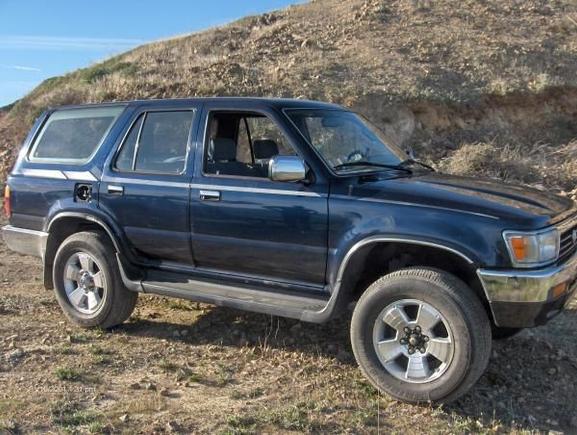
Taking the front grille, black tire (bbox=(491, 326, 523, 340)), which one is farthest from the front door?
the front grille

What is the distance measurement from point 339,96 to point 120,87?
6.21 metres

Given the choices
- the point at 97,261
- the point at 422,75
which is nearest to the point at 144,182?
the point at 97,261

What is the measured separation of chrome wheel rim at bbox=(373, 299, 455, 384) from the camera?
408 centimetres

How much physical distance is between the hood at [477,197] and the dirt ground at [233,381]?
4.06ft

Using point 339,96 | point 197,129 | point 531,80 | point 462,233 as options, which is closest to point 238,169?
point 197,129

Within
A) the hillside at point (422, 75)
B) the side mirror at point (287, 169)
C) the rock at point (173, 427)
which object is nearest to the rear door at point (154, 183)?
the side mirror at point (287, 169)

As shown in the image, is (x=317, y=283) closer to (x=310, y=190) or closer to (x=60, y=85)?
(x=310, y=190)

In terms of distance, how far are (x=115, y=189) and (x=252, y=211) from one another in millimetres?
1361

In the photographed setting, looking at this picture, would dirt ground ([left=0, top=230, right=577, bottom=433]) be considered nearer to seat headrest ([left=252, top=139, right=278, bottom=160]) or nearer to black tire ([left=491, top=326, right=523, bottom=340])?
black tire ([left=491, top=326, right=523, bottom=340])

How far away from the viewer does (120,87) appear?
1789cm

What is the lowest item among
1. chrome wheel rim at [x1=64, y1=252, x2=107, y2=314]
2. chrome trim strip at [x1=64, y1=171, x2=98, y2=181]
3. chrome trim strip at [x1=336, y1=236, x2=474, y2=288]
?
chrome wheel rim at [x1=64, y1=252, x2=107, y2=314]

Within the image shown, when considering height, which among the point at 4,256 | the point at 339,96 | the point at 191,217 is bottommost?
the point at 4,256

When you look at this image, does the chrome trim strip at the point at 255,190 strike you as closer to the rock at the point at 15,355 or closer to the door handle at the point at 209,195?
the door handle at the point at 209,195

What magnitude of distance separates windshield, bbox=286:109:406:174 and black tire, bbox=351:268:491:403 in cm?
94
